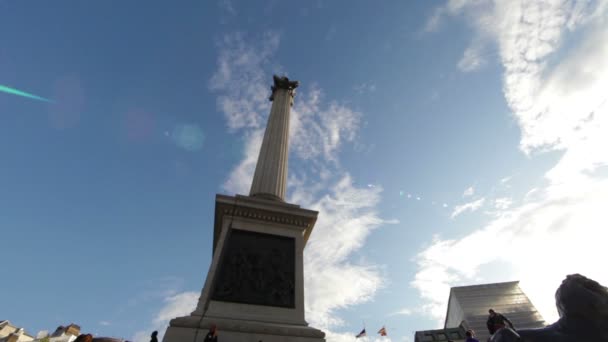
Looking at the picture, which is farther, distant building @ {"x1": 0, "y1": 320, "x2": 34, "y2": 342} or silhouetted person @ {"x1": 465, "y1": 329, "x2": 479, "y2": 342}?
distant building @ {"x1": 0, "y1": 320, "x2": 34, "y2": 342}

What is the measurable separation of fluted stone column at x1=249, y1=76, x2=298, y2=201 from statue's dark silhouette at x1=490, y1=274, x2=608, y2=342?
9653 millimetres

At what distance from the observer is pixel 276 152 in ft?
44.8

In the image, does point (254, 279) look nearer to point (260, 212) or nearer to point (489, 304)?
point (260, 212)

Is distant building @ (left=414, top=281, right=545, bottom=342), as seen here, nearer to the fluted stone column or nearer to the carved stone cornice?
the fluted stone column

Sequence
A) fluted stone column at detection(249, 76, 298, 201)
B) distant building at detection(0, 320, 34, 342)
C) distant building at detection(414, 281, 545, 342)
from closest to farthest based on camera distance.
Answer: fluted stone column at detection(249, 76, 298, 201), distant building at detection(0, 320, 34, 342), distant building at detection(414, 281, 545, 342)

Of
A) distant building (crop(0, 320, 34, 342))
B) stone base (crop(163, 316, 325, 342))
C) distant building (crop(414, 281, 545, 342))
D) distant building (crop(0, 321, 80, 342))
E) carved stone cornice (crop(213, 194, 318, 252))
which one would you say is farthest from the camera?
distant building (crop(414, 281, 545, 342))

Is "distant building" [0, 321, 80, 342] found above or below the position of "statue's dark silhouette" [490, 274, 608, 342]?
above

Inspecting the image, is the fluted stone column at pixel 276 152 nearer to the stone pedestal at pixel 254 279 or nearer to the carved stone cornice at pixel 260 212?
the carved stone cornice at pixel 260 212

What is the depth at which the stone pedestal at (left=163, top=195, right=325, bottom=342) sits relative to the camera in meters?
7.10

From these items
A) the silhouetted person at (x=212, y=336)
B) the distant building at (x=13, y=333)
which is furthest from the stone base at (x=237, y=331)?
the distant building at (x=13, y=333)

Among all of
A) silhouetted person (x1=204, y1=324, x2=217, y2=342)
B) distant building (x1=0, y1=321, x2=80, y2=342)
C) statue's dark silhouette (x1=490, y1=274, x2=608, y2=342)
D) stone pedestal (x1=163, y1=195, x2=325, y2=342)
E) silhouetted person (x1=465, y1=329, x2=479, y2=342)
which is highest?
distant building (x1=0, y1=321, x2=80, y2=342)

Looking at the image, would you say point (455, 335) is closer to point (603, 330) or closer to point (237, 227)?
point (237, 227)

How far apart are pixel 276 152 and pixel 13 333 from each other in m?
57.4

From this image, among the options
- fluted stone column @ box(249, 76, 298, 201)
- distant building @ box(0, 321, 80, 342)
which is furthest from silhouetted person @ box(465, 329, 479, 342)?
distant building @ box(0, 321, 80, 342)
